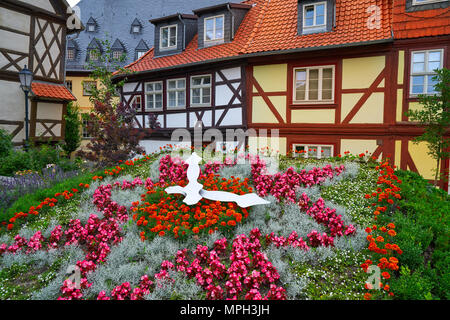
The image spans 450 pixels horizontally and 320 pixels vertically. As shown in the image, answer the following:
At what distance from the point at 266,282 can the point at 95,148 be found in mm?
5927

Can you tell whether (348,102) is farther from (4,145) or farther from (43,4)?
(43,4)

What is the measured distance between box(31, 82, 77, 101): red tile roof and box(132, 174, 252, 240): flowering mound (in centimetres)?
1050

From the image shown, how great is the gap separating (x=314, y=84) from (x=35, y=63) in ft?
37.4

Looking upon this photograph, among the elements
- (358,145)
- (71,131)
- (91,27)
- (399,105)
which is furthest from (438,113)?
(91,27)

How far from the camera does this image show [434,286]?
112 inches

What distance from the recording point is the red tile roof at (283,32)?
9.50 m

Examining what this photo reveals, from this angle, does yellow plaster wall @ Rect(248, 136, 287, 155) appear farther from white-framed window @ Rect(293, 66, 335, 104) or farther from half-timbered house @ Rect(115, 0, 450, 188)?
white-framed window @ Rect(293, 66, 335, 104)

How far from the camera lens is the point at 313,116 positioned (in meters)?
10.3

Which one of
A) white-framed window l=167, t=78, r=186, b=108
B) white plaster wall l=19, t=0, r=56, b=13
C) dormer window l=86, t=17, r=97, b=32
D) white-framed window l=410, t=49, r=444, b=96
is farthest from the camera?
dormer window l=86, t=17, r=97, b=32

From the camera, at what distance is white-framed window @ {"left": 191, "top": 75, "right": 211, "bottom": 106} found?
477 inches

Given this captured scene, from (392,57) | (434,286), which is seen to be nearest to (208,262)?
(434,286)

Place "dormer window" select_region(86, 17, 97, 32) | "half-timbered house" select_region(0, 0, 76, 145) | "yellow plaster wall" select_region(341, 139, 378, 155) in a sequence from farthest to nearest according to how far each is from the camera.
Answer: "dormer window" select_region(86, 17, 97, 32)
"half-timbered house" select_region(0, 0, 76, 145)
"yellow plaster wall" select_region(341, 139, 378, 155)

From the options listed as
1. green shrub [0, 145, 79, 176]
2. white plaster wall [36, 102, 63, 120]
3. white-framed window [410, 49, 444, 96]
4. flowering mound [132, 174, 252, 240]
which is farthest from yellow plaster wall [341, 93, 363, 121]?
white plaster wall [36, 102, 63, 120]

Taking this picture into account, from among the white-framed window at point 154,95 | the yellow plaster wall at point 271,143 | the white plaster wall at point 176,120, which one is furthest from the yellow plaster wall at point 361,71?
→ the white-framed window at point 154,95
